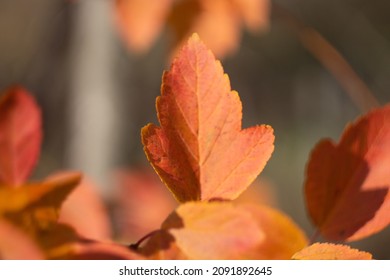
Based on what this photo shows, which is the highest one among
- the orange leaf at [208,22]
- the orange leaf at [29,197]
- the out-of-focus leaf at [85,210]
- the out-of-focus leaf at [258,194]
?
the orange leaf at [208,22]

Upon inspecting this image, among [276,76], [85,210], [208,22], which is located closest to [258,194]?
[208,22]

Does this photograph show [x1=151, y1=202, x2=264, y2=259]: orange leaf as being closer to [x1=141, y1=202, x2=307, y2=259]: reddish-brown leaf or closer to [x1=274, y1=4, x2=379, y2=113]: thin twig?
[x1=141, y1=202, x2=307, y2=259]: reddish-brown leaf

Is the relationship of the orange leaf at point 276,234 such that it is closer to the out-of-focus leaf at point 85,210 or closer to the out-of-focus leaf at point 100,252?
the out-of-focus leaf at point 100,252

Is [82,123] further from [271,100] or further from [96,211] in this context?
[271,100]

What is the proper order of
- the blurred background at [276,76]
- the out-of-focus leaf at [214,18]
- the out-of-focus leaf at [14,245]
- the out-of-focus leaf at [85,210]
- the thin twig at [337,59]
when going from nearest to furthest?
the out-of-focus leaf at [14,245], the out-of-focus leaf at [85,210], the thin twig at [337,59], the out-of-focus leaf at [214,18], the blurred background at [276,76]

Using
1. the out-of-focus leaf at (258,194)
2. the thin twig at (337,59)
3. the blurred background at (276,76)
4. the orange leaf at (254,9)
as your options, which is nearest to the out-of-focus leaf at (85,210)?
the thin twig at (337,59)

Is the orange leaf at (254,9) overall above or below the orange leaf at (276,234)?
above

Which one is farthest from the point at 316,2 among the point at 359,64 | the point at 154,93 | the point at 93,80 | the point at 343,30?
the point at 93,80
